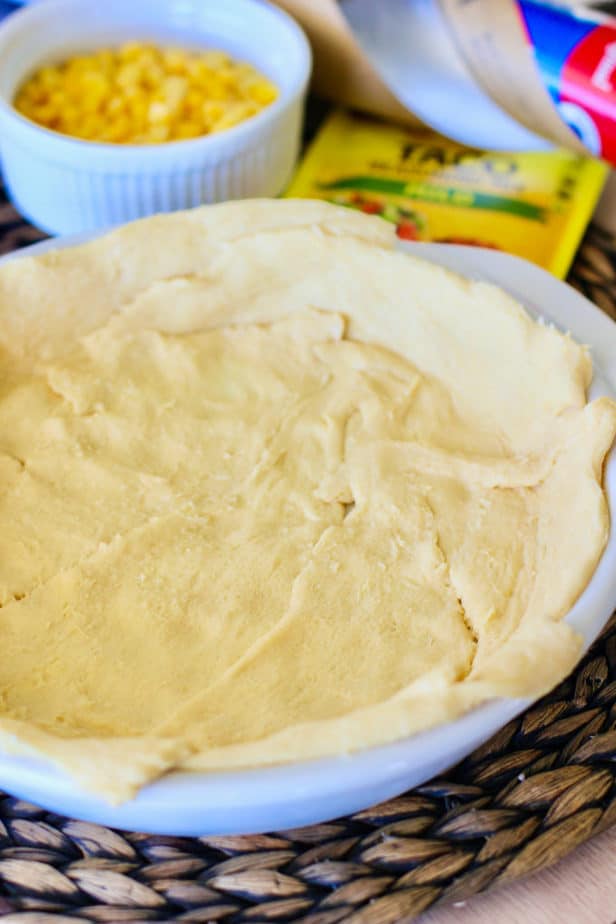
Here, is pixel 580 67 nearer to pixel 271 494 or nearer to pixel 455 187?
pixel 455 187

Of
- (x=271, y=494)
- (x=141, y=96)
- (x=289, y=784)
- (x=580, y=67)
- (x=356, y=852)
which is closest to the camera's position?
(x=289, y=784)

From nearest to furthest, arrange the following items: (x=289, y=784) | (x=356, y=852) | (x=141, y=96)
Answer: (x=289, y=784) < (x=356, y=852) < (x=141, y=96)

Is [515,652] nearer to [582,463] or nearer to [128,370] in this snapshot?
[582,463]

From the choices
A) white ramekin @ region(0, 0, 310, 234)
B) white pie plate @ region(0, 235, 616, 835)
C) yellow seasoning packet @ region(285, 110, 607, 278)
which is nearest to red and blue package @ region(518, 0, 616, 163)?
yellow seasoning packet @ region(285, 110, 607, 278)

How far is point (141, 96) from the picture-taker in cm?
153

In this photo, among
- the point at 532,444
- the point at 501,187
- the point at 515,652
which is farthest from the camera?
the point at 501,187

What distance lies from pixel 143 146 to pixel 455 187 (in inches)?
20.0

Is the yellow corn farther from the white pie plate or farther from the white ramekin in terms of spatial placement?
the white pie plate

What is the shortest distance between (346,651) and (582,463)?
1.00ft

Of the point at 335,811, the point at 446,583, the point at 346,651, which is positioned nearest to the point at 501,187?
the point at 446,583

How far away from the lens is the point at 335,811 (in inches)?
34.2

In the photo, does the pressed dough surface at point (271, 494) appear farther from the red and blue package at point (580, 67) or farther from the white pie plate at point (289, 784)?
the red and blue package at point (580, 67)

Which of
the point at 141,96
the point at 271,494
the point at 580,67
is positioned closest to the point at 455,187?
the point at 580,67

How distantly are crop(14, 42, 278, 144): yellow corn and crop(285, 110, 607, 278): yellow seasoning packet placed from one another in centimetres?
17
